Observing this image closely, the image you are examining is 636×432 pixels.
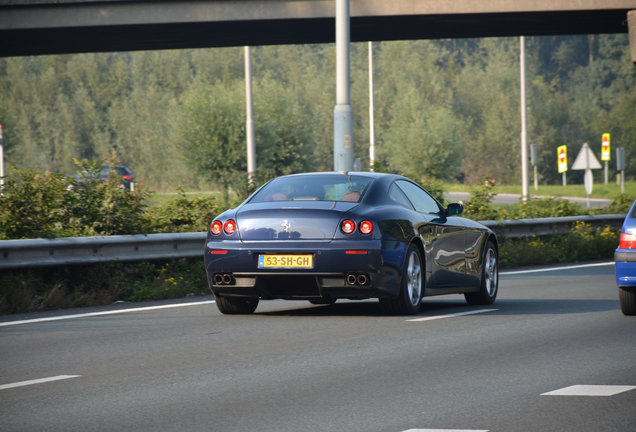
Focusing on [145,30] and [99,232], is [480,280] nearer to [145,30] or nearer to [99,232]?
[99,232]

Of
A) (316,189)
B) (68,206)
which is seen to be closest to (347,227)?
(316,189)

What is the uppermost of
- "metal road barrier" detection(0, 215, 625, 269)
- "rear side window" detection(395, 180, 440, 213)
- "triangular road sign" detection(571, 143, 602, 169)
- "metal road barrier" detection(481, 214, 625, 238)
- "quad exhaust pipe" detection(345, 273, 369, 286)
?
"triangular road sign" detection(571, 143, 602, 169)

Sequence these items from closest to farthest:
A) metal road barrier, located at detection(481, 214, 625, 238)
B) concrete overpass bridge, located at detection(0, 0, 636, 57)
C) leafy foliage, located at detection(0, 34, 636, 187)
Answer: metal road barrier, located at detection(481, 214, 625, 238) < concrete overpass bridge, located at detection(0, 0, 636, 57) < leafy foliage, located at detection(0, 34, 636, 187)

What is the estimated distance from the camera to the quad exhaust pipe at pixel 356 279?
1070 cm

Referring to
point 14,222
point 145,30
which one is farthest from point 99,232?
point 145,30

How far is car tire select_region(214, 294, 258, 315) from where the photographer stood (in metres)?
11.6

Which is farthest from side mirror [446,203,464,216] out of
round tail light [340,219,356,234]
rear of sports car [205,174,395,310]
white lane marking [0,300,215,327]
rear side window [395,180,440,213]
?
white lane marking [0,300,215,327]

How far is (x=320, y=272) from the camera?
420 inches

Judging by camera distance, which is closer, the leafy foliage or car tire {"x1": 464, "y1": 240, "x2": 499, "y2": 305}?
car tire {"x1": 464, "y1": 240, "x2": 499, "y2": 305}

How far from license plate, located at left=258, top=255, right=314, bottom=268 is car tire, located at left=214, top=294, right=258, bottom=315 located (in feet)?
3.10

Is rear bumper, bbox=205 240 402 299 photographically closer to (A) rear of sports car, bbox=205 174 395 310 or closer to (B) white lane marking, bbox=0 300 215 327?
(A) rear of sports car, bbox=205 174 395 310

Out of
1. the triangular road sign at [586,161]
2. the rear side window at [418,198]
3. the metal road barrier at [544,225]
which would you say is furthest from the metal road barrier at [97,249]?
the triangular road sign at [586,161]

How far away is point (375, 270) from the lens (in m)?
10.7

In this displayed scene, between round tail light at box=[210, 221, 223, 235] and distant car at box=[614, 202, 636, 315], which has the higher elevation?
round tail light at box=[210, 221, 223, 235]
